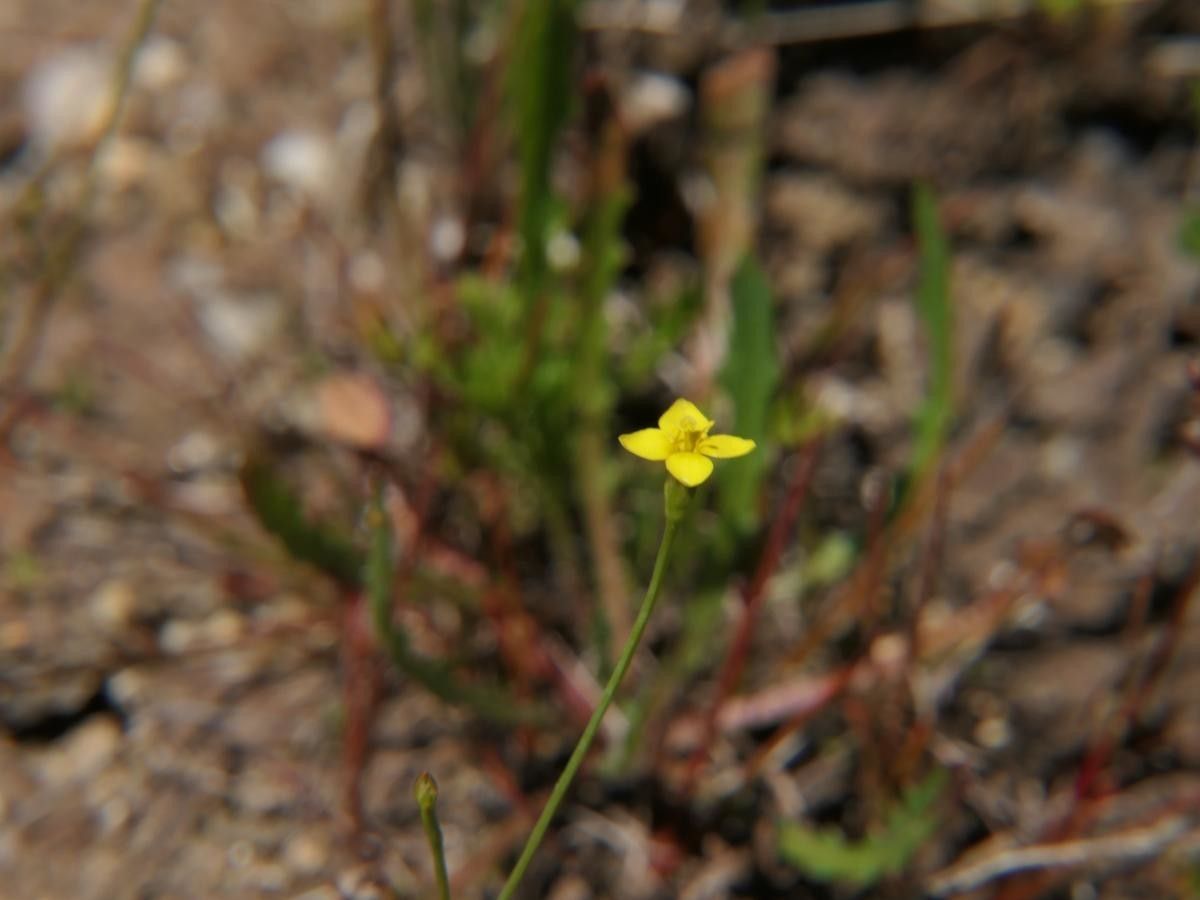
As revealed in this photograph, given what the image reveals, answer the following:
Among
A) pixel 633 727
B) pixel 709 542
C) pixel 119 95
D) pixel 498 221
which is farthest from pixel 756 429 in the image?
pixel 119 95

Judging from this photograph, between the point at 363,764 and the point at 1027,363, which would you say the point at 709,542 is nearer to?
the point at 363,764

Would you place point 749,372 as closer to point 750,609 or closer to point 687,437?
point 750,609

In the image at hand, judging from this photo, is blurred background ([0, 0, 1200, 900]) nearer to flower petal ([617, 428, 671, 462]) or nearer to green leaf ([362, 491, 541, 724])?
green leaf ([362, 491, 541, 724])

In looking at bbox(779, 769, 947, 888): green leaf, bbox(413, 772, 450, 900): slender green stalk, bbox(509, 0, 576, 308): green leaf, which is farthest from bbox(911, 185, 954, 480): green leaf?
bbox(413, 772, 450, 900): slender green stalk

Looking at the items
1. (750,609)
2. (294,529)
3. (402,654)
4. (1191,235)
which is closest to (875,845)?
(750,609)

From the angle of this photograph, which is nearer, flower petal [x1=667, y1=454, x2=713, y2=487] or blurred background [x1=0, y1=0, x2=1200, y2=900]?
flower petal [x1=667, y1=454, x2=713, y2=487]
